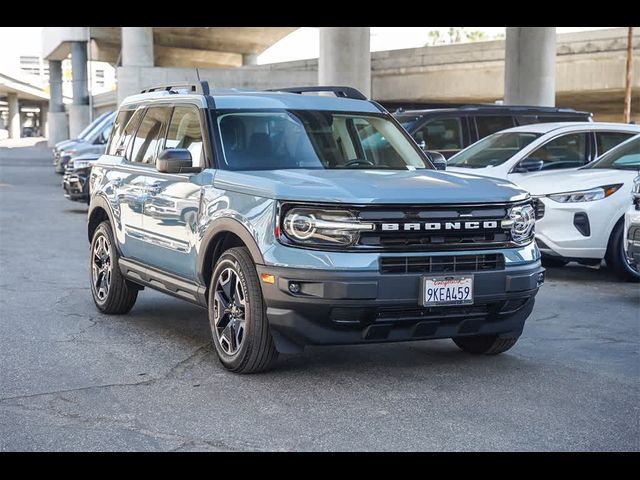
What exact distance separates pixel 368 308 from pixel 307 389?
2.11 ft

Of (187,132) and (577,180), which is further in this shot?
(577,180)

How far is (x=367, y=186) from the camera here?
623 cm

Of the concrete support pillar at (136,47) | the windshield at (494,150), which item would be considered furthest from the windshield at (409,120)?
the concrete support pillar at (136,47)

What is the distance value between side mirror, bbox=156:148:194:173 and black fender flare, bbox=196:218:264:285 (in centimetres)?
56

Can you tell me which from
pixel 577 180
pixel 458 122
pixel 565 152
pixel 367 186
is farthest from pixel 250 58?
pixel 367 186

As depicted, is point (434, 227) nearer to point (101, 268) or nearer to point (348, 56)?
point (101, 268)

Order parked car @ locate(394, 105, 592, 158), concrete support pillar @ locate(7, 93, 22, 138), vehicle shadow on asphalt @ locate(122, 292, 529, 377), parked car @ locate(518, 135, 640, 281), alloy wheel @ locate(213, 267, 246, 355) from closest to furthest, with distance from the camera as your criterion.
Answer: alloy wheel @ locate(213, 267, 246, 355) < vehicle shadow on asphalt @ locate(122, 292, 529, 377) < parked car @ locate(518, 135, 640, 281) < parked car @ locate(394, 105, 592, 158) < concrete support pillar @ locate(7, 93, 22, 138)

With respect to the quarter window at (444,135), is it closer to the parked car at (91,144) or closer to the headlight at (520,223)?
the parked car at (91,144)

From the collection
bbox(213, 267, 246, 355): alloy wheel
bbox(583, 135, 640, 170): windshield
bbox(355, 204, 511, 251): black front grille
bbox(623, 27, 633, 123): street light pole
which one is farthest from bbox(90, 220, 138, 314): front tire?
bbox(623, 27, 633, 123): street light pole

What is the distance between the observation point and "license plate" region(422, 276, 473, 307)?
6062mm

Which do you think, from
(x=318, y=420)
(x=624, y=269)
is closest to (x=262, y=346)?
(x=318, y=420)

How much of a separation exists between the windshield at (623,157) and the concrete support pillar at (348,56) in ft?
71.4

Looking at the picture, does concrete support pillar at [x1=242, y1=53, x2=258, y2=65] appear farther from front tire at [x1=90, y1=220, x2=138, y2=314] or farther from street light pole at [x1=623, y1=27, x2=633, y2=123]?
front tire at [x1=90, y1=220, x2=138, y2=314]

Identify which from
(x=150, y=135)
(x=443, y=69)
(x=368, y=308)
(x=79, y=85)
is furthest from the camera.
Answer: (x=79, y=85)
